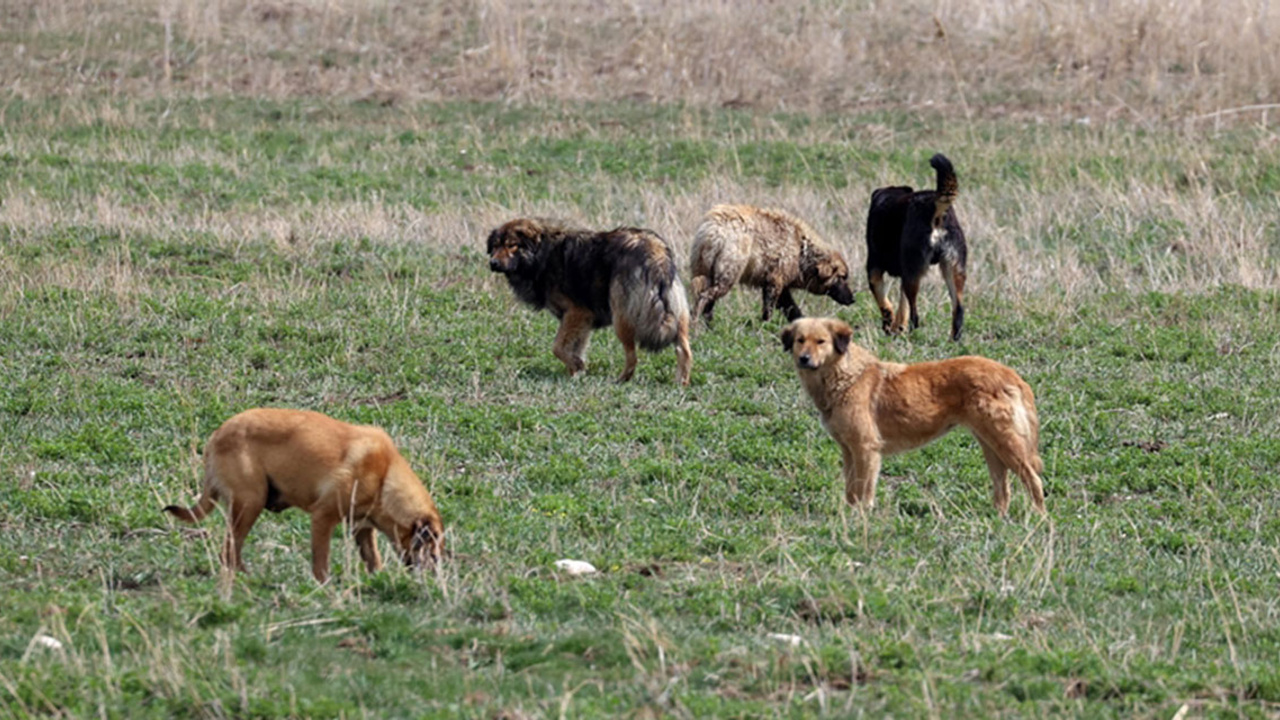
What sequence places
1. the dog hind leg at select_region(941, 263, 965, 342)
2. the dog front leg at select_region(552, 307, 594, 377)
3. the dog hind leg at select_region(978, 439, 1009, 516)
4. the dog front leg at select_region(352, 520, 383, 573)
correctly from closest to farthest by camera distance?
the dog front leg at select_region(352, 520, 383, 573), the dog hind leg at select_region(978, 439, 1009, 516), the dog front leg at select_region(552, 307, 594, 377), the dog hind leg at select_region(941, 263, 965, 342)

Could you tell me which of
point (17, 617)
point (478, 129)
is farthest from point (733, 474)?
point (478, 129)

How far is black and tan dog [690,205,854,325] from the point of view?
13836 mm

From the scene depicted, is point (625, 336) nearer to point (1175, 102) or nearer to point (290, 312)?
point (290, 312)

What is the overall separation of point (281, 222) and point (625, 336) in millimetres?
5314

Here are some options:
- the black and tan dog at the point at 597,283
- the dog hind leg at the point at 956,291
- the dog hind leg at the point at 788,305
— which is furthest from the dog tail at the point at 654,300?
the dog hind leg at the point at 956,291

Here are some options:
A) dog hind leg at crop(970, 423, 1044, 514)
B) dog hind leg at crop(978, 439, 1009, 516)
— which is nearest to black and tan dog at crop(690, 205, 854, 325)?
dog hind leg at crop(978, 439, 1009, 516)

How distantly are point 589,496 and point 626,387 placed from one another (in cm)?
282

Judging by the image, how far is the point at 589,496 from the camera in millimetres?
8969

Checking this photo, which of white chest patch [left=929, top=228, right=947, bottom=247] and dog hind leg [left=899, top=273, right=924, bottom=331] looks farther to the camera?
dog hind leg [left=899, top=273, right=924, bottom=331]

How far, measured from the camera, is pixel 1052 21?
27203 millimetres

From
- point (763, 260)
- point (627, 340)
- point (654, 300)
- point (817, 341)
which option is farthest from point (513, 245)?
point (817, 341)

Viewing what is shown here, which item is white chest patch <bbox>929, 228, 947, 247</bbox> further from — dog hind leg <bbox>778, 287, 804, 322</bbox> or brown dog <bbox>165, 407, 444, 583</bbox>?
brown dog <bbox>165, 407, 444, 583</bbox>

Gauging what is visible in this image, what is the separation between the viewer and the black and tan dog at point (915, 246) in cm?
1330

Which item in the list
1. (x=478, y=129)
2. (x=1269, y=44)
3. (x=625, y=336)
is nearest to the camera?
(x=625, y=336)
